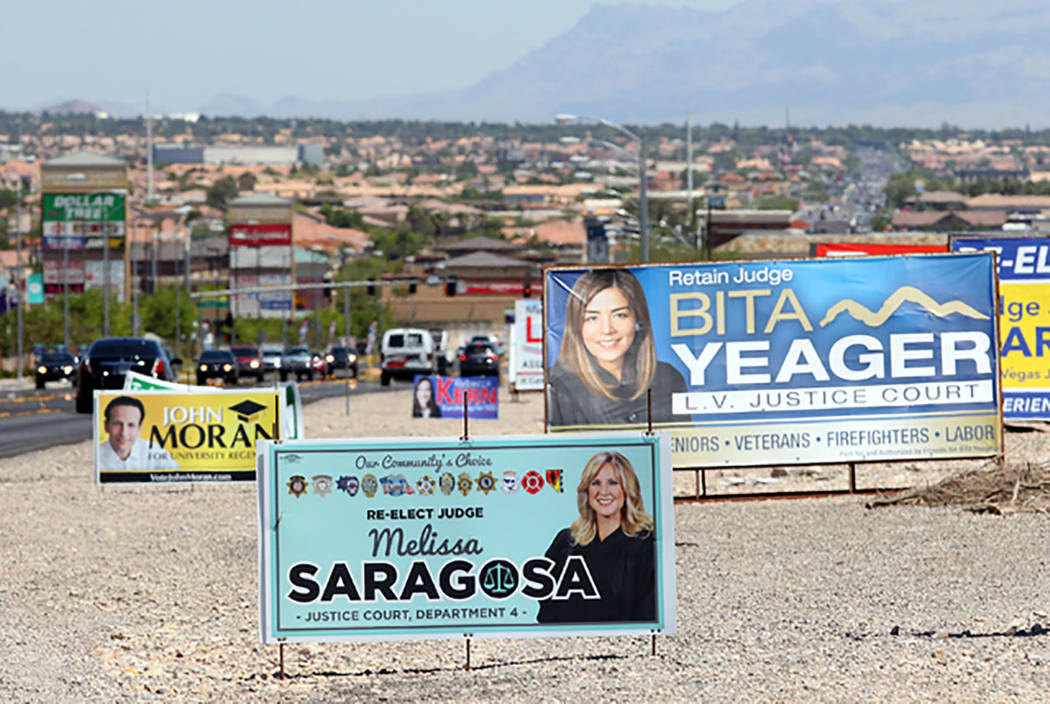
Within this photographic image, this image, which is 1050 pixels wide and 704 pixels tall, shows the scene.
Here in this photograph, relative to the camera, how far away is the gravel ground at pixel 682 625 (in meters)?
8.70

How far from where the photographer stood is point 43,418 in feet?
121

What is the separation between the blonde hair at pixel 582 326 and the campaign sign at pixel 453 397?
12.2 meters

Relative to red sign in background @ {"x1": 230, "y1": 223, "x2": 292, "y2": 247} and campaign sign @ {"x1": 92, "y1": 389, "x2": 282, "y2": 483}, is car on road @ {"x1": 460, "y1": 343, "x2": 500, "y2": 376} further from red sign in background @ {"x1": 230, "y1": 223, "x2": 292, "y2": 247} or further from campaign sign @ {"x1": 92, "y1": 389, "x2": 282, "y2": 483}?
red sign in background @ {"x1": 230, "y1": 223, "x2": 292, "y2": 247}

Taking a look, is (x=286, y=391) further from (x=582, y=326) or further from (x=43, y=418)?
(x=43, y=418)

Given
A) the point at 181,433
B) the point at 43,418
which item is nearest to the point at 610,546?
the point at 181,433

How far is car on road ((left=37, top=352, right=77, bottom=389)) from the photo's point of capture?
185 ft

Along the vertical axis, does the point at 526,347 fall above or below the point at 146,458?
above

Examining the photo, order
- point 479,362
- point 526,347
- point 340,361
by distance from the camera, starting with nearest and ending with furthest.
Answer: point 526,347, point 479,362, point 340,361

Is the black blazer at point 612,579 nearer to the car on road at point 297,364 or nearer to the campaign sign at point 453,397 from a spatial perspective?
the campaign sign at point 453,397

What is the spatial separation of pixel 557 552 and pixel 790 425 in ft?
25.1

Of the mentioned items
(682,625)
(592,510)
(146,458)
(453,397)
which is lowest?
(682,625)

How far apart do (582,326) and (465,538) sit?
767cm

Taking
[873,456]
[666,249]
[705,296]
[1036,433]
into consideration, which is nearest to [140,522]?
[705,296]

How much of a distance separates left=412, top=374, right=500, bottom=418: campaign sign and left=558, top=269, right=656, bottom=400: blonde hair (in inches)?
482
